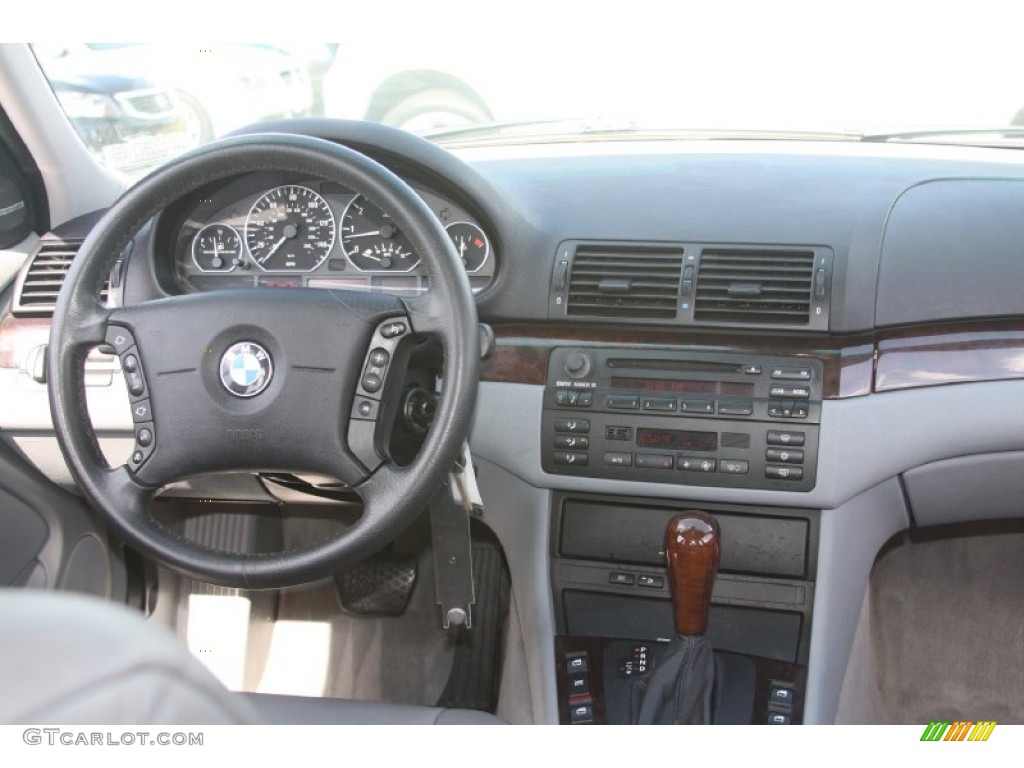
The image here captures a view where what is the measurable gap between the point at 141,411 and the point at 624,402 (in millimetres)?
858

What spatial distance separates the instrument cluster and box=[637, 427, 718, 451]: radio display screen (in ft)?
1.41

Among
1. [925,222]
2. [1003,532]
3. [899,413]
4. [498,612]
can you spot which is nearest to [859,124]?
[925,222]

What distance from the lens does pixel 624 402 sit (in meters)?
2.11

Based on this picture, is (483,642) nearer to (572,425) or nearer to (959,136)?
(572,425)

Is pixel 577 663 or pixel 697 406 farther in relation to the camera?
pixel 577 663

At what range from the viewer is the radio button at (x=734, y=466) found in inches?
81.6

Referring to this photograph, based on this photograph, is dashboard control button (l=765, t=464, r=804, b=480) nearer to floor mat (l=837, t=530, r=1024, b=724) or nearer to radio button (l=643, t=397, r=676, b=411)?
radio button (l=643, t=397, r=676, b=411)

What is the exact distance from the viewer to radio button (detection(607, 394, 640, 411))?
2.10 metres

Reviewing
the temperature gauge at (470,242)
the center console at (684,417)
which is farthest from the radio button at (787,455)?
the temperature gauge at (470,242)

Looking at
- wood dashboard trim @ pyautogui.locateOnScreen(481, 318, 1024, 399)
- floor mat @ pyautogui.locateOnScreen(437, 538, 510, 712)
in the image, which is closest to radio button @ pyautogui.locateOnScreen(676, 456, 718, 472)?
wood dashboard trim @ pyautogui.locateOnScreen(481, 318, 1024, 399)

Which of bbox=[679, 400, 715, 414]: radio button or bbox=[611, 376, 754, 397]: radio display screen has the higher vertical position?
bbox=[611, 376, 754, 397]: radio display screen

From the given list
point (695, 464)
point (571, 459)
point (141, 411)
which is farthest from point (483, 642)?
point (141, 411)

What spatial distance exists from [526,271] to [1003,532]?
1239 millimetres

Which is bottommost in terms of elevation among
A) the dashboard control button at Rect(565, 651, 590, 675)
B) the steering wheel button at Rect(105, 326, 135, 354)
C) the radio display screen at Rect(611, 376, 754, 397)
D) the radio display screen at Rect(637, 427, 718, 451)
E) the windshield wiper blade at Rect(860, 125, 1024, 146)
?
the dashboard control button at Rect(565, 651, 590, 675)
